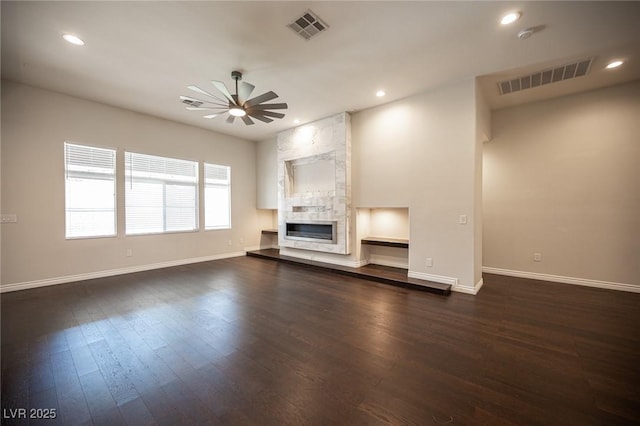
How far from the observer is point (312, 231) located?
19.1 feet

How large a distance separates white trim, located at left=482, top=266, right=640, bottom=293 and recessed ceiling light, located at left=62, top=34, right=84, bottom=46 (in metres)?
7.34

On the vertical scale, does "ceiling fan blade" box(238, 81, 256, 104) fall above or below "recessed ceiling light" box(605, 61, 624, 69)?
below

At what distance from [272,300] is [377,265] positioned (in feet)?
8.68

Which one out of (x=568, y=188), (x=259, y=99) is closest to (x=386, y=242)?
(x=568, y=188)

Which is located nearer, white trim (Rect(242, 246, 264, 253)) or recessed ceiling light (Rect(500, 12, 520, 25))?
recessed ceiling light (Rect(500, 12, 520, 25))

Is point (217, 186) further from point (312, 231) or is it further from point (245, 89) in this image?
point (245, 89)

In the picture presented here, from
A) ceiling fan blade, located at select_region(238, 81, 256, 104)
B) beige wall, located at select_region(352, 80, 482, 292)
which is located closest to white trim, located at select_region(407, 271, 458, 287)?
beige wall, located at select_region(352, 80, 482, 292)

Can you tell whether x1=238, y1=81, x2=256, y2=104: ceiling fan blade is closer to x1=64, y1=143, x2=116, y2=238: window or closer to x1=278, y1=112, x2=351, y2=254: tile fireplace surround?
x1=278, y1=112, x2=351, y2=254: tile fireplace surround

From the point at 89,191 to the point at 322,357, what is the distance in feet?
17.4

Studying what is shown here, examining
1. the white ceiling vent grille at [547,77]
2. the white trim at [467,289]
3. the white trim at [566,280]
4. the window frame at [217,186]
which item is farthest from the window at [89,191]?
the white trim at [566,280]

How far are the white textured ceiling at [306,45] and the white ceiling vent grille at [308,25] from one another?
0.06 meters

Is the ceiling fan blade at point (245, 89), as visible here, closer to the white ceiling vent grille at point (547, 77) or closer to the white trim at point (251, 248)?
the white ceiling vent grille at point (547, 77)

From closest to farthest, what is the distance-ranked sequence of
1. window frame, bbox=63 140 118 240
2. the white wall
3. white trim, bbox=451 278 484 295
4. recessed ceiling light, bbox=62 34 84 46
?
recessed ceiling light, bbox=62 34 84 46, white trim, bbox=451 278 484 295, the white wall, window frame, bbox=63 140 118 240

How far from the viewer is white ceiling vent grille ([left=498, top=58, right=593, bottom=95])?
3318 millimetres
